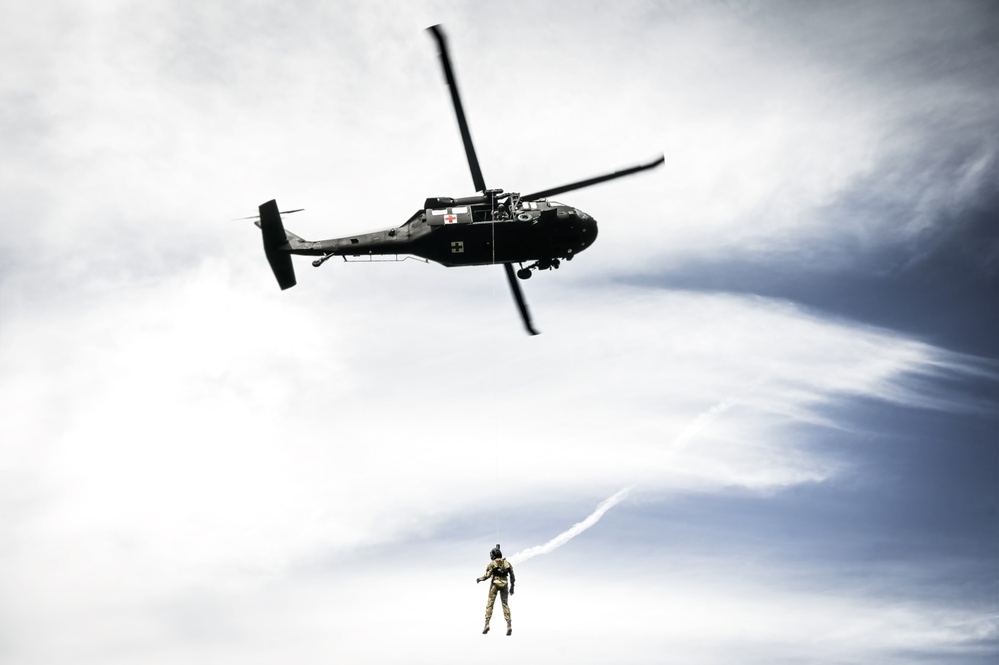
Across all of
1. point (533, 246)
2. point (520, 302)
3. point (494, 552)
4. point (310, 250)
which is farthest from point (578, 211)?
point (494, 552)

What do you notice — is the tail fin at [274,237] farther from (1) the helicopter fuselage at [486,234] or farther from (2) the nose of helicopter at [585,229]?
(2) the nose of helicopter at [585,229]

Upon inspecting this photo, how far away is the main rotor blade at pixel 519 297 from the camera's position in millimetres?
38250

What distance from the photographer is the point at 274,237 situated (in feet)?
131

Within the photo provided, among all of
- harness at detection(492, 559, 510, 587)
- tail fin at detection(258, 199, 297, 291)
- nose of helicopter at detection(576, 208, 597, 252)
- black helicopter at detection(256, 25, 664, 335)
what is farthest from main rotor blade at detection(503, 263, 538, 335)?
harness at detection(492, 559, 510, 587)

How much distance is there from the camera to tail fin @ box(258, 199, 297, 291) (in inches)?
1564

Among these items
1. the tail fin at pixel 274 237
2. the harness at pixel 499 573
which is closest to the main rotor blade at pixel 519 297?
the tail fin at pixel 274 237

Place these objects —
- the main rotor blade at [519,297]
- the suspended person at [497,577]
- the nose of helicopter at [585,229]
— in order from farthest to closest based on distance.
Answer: the main rotor blade at [519,297], the nose of helicopter at [585,229], the suspended person at [497,577]

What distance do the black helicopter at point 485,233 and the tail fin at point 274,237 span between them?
8.90ft

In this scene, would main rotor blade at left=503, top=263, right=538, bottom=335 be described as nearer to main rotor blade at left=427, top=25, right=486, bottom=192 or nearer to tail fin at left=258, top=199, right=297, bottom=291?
main rotor blade at left=427, top=25, right=486, bottom=192

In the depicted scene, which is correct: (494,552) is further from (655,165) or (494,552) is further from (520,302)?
(655,165)

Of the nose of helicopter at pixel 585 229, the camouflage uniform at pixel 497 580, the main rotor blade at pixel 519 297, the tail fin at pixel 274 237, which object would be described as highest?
the tail fin at pixel 274 237

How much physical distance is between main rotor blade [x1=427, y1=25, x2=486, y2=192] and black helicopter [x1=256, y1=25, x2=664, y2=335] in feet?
0.14

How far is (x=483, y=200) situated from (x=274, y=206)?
1064 cm

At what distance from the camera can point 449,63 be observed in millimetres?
33906
